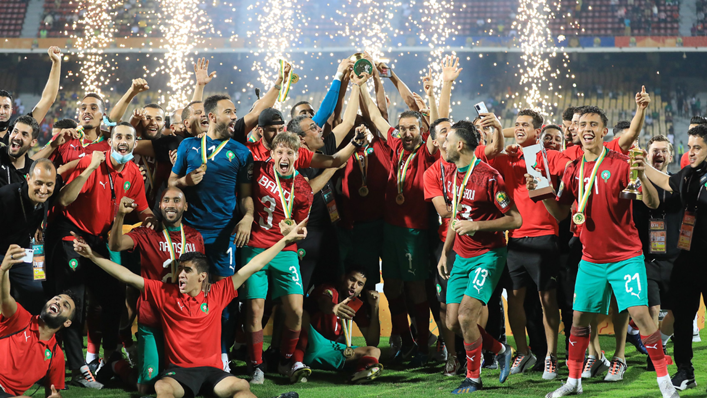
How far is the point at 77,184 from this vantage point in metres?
4.94

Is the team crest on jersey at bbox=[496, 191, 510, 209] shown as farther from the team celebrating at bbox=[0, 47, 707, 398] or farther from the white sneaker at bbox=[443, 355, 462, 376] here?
the white sneaker at bbox=[443, 355, 462, 376]

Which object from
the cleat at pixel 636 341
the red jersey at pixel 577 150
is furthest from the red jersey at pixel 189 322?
the cleat at pixel 636 341

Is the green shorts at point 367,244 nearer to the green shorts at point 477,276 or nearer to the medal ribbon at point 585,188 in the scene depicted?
the green shorts at point 477,276

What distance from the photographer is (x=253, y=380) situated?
16.8ft

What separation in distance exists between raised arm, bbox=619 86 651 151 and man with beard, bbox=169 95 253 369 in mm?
3058

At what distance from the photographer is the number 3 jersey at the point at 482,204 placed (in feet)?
15.9

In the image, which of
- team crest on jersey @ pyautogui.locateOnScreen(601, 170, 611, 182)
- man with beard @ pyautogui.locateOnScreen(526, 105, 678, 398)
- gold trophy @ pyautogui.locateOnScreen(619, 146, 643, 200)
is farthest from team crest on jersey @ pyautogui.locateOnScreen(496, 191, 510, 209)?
gold trophy @ pyautogui.locateOnScreen(619, 146, 643, 200)

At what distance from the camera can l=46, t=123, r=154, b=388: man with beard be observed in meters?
5.01

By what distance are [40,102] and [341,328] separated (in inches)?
134

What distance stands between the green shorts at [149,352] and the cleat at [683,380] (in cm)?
376

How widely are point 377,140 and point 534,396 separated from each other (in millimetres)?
2817

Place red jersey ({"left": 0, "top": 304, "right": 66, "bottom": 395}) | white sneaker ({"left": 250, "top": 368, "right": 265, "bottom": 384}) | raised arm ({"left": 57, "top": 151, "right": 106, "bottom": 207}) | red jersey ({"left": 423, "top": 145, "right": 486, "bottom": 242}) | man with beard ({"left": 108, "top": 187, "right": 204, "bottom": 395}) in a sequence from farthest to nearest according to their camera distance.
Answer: red jersey ({"left": 423, "top": 145, "right": 486, "bottom": 242}) < white sneaker ({"left": 250, "top": 368, "right": 265, "bottom": 384}) < raised arm ({"left": 57, "top": 151, "right": 106, "bottom": 207}) < man with beard ({"left": 108, "top": 187, "right": 204, "bottom": 395}) < red jersey ({"left": 0, "top": 304, "right": 66, "bottom": 395})

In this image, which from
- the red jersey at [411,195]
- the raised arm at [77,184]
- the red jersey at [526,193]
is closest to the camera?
the raised arm at [77,184]

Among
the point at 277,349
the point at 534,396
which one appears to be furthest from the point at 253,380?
the point at 534,396
